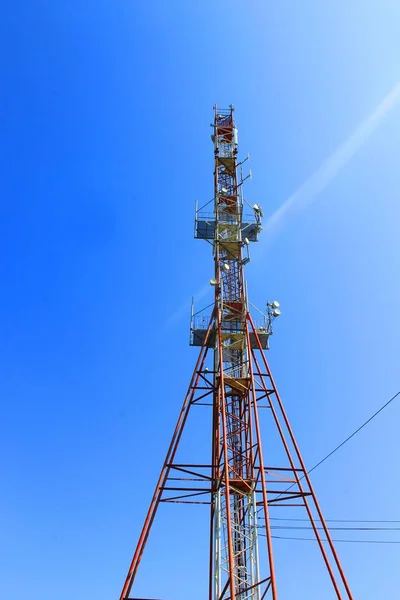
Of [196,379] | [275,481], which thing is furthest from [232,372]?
[275,481]

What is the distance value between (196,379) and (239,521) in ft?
20.0

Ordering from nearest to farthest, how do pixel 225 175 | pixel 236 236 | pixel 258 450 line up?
pixel 258 450 → pixel 236 236 → pixel 225 175

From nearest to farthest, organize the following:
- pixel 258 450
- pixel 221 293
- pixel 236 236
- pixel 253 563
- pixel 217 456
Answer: pixel 253 563 < pixel 258 450 < pixel 217 456 < pixel 221 293 < pixel 236 236

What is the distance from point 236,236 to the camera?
2478cm

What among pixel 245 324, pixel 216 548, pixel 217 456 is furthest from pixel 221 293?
pixel 216 548

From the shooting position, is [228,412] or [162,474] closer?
[162,474]

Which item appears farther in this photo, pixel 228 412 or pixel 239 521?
pixel 228 412

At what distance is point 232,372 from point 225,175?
41.0 feet

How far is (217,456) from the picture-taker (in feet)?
64.1

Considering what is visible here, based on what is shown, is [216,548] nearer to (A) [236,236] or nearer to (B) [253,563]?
(B) [253,563]

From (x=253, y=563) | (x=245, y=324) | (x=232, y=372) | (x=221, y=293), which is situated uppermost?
(x=221, y=293)

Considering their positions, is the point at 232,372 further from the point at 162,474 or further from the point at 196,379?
the point at 162,474

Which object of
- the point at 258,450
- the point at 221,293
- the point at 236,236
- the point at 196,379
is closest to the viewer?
the point at 258,450

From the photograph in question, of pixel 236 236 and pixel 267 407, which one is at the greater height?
pixel 236 236
